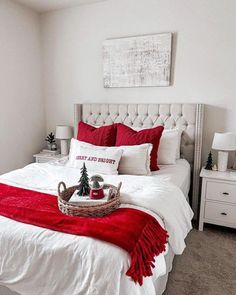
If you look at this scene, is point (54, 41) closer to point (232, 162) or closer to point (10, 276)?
point (232, 162)

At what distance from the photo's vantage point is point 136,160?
91.1 inches

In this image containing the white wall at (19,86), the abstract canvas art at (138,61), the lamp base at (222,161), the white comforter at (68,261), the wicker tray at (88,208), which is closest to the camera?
the white comforter at (68,261)

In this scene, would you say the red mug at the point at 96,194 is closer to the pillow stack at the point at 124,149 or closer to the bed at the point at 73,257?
the bed at the point at 73,257

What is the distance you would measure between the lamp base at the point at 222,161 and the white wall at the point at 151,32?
0.90ft

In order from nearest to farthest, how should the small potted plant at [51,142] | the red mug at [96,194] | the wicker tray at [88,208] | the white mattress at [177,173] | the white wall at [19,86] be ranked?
the wicker tray at [88,208] → the red mug at [96,194] → the white mattress at [177,173] → the white wall at [19,86] → the small potted plant at [51,142]

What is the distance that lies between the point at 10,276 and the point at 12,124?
236 centimetres

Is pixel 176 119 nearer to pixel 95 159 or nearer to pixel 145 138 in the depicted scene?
pixel 145 138

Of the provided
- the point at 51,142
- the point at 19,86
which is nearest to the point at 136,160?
the point at 51,142

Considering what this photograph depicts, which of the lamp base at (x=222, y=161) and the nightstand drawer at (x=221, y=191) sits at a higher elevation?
the lamp base at (x=222, y=161)

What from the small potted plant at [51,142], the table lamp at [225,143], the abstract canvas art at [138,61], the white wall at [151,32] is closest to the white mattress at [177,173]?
Result: the table lamp at [225,143]

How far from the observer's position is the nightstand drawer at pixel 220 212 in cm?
246

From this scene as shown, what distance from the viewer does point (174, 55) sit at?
2.84m

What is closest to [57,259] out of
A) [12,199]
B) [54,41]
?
[12,199]

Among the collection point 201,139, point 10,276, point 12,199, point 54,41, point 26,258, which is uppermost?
point 54,41
